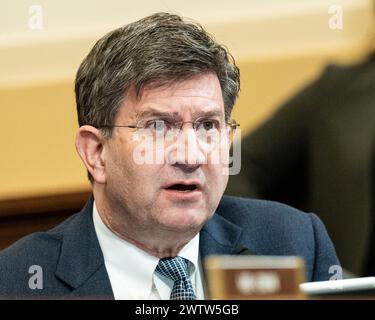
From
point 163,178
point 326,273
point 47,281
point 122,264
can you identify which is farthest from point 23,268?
point 326,273

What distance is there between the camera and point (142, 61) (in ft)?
6.44

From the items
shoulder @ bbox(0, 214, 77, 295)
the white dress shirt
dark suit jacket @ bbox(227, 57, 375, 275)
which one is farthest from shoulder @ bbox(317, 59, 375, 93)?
shoulder @ bbox(0, 214, 77, 295)

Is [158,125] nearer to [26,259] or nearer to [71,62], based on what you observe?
[71,62]

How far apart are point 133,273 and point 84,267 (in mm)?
94

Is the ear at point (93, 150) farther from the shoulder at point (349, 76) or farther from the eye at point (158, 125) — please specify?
the shoulder at point (349, 76)

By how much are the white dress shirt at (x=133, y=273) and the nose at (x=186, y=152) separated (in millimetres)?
184

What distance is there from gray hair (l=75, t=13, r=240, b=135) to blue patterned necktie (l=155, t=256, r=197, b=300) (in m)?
0.28

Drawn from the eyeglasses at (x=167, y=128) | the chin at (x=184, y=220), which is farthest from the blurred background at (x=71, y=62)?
the chin at (x=184, y=220)

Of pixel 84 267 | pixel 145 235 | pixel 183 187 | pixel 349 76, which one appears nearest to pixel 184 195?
pixel 183 187

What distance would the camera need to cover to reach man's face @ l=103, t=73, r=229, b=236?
6.57 feet

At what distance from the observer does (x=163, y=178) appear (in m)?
2.00

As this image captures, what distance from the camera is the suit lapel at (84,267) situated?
204 cm

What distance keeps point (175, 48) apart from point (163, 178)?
0.80 ft
